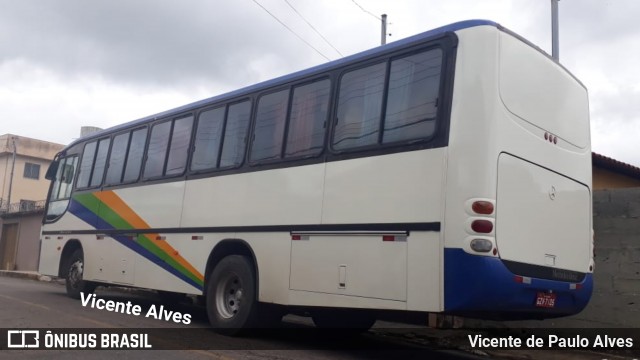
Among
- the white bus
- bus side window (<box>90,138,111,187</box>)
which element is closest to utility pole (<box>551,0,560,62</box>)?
the white bus

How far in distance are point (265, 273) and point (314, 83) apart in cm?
254

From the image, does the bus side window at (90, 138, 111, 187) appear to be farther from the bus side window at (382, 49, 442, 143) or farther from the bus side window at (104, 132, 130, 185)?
the bus side window at (382, 49, 442, 143)

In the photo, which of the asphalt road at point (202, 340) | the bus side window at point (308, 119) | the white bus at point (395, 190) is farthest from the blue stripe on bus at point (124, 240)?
the bus side window at point (308, 119)

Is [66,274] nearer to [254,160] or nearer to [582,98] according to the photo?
[254,160]

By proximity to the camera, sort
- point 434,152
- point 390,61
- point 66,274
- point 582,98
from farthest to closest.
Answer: point 66,274 → point 582,98 → point 390,61 → point 434,152

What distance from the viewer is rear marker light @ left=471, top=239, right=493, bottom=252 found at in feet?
18.9

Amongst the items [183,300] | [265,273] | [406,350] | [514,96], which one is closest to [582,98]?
[514,96]

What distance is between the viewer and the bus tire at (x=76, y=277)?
41.5ft

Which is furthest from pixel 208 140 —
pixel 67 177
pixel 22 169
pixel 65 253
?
pixel 22 169

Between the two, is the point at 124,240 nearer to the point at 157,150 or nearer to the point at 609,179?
the point at 157,150

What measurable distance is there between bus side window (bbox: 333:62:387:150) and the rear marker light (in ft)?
5.51

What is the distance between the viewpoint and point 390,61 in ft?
22.8

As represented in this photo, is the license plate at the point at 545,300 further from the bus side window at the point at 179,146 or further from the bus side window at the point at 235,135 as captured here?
the bus side window at the point at 179,146

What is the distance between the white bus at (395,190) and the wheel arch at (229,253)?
36 mm
